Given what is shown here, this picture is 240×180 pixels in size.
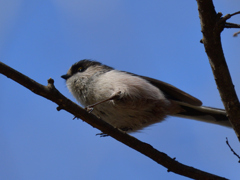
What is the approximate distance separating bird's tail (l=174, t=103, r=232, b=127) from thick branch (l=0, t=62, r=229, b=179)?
93 cm

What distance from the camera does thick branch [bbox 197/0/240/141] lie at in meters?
2.71

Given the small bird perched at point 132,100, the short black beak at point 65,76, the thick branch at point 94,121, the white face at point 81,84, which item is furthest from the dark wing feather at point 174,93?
the short black beak at point 65,76

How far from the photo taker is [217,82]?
2879 mm

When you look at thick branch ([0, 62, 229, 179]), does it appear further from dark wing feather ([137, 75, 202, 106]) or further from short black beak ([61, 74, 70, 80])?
short black beak ([61, 74, 70, 80])

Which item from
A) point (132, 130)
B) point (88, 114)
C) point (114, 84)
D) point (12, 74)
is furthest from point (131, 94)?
point (12, 74)

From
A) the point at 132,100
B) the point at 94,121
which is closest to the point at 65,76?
the point at 132,100

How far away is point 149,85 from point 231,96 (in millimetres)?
1301

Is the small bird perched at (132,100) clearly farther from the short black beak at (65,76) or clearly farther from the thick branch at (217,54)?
the thick branch at (217,54)

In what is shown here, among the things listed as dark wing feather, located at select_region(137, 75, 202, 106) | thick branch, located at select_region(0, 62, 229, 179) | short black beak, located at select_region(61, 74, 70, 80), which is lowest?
thick branch, located at select_region(0, 62, 229, 179)

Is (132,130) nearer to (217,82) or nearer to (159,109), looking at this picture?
(159,109)

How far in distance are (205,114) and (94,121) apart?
183cm

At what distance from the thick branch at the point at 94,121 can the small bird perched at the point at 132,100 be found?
558 millimetres

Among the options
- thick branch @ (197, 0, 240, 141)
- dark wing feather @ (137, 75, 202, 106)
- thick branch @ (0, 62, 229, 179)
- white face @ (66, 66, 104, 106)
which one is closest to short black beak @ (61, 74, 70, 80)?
white face @ (66, 66, 104, 106)

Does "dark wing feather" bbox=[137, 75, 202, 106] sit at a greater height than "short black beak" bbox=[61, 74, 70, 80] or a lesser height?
lesser
